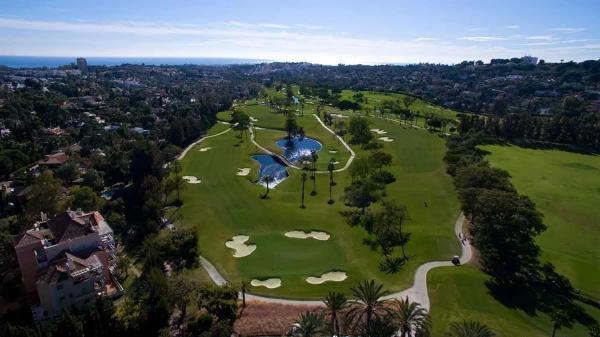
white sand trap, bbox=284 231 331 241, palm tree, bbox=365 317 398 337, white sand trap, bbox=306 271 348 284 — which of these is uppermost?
palm tree, bbox=365 317 398 337

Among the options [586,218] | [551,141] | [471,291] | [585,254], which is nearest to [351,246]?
[471,291]

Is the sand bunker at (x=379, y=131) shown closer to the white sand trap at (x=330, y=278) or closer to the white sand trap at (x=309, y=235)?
the white sand trap at (x=309, y=235)

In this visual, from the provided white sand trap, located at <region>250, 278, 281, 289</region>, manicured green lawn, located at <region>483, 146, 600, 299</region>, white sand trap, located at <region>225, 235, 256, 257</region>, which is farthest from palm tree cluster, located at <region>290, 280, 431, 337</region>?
manicured green lawn, located at <region>483, 146, 600, 299</region>

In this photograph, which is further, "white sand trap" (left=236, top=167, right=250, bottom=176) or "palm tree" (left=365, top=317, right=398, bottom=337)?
"white sand trap" (left=236, top=167, right=250, bottom=176)

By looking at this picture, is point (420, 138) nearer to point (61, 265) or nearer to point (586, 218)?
point (586, 218)

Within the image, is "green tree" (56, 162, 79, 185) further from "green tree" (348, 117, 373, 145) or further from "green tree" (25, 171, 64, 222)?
"green tree" (348, 117, 373, 145)

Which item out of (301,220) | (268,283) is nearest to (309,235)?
(301,220)

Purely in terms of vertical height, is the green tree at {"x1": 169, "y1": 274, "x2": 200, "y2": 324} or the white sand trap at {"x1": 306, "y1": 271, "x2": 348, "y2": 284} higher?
the green tree at {"x1": 169, "y1": 274, "x2": 200, "y2": 324}
